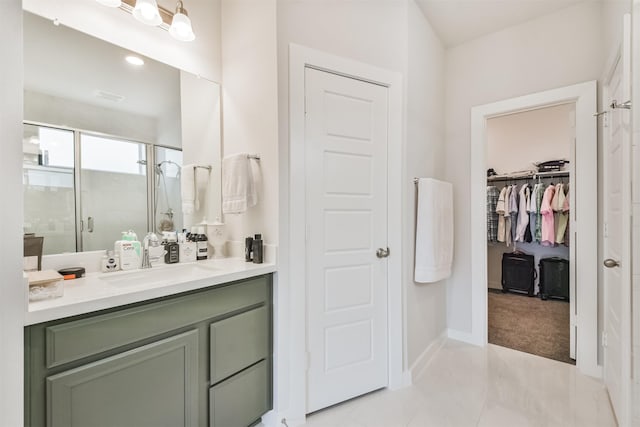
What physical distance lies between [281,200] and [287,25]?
99 cm

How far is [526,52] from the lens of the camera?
2.56 m

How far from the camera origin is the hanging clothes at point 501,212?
430 cm

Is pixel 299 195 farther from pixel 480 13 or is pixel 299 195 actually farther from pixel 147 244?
pixel 480 13

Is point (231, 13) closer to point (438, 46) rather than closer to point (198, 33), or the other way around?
point (198, 33)

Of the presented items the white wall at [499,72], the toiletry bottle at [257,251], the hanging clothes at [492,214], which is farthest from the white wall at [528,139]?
the toiletry bottle at [257,251]

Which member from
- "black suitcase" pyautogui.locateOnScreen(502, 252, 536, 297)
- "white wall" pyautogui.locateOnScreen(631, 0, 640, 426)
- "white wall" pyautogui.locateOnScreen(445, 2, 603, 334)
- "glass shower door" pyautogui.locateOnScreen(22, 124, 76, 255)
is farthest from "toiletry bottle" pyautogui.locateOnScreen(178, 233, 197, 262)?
"black suitcase" pyautogui.locateOnScreen(502, 252, 536, 297)

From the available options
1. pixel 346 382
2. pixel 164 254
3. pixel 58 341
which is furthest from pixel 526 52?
pixel 58 341

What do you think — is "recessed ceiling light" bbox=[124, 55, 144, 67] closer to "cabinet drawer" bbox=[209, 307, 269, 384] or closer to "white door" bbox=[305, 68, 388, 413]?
"white door" bbox=[305, 68, 388, 413]

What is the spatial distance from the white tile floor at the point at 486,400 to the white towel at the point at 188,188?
1.51 meters

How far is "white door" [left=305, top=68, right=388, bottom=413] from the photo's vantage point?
1787 mm

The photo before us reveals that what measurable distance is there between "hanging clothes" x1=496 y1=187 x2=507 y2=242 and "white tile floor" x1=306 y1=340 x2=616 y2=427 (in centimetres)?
227

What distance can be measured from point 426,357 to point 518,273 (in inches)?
112

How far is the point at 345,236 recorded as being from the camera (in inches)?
74.6

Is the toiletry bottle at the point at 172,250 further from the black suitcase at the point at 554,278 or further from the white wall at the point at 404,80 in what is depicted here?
the black suitcase at the point at 554,278
